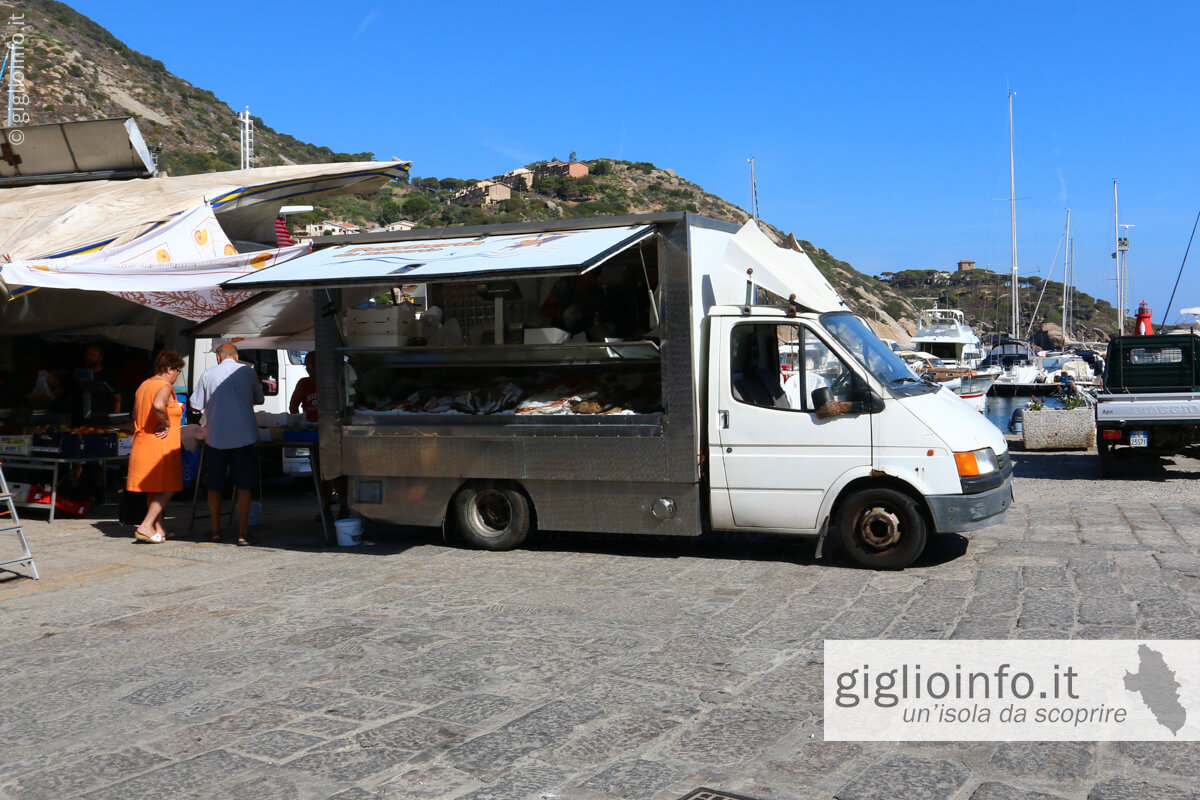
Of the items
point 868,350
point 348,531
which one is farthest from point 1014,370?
point 348,531

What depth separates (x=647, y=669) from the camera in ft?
17.3

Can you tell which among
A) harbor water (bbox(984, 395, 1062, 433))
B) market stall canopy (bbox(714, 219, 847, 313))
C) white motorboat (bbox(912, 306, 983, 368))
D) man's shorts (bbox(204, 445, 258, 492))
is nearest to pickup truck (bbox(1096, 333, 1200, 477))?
market stall canopy (bbox(714, 219, 847, 313))

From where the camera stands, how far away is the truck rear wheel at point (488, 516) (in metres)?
8.64

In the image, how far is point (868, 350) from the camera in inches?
309

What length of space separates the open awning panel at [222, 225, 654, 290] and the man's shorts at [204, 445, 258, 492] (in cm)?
176

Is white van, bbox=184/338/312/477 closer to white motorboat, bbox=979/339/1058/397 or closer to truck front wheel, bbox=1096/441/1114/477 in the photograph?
truck front wheel, bbox=1096/441/1114/477

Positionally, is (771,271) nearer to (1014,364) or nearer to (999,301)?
(1014,364)

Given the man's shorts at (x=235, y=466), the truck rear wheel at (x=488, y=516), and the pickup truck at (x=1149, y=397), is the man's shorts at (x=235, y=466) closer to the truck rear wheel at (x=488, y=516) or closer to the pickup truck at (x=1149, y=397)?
the truck rear wheel at (x=488, y=516)

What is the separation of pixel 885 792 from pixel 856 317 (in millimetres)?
5365

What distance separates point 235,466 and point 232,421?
1.38ft

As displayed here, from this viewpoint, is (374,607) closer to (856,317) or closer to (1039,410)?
(856,317)

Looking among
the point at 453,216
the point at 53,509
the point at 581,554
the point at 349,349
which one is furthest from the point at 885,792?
the point at 453,216

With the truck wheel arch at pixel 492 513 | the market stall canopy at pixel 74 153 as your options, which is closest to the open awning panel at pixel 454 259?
the truck wheel arch at pixel 492 513

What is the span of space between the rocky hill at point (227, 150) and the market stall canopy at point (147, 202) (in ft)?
55.9
